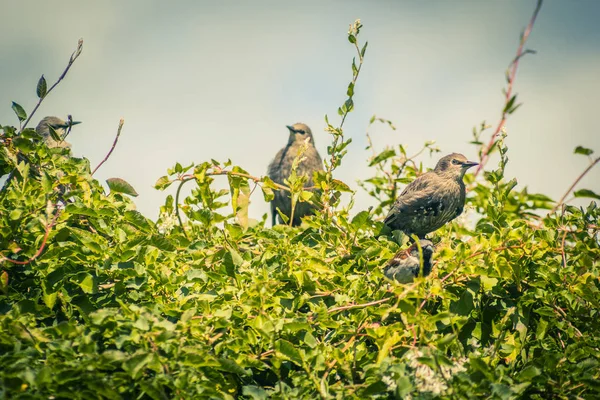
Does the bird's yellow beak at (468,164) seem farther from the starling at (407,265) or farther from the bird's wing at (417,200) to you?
the starling at (407,265)

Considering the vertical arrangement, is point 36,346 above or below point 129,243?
below

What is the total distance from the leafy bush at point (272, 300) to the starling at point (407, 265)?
0.61 feet

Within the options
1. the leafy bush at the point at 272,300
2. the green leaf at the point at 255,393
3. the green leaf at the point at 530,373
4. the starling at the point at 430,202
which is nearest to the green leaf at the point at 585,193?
the leafy bush at the point at 272,300

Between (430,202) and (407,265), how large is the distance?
0.89 metres

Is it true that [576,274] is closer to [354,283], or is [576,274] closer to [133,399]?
[354,283]

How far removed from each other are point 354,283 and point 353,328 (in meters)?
0.23

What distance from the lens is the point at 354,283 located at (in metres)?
2.70

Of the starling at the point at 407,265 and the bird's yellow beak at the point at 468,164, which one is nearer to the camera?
the starling at the point at 407,265

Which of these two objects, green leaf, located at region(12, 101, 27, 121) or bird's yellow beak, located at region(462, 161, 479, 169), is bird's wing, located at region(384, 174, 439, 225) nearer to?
bird's yellow beak, located at region(462, 161, 479, 169)

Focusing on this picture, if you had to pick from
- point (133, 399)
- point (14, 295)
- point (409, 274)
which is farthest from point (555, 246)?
point (14, 295)

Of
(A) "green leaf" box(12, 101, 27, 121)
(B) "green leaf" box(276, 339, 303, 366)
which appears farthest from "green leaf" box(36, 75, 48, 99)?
(B) "green leaf" box(276, 339, 303, 366)

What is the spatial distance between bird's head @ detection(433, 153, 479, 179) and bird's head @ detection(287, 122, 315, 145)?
11.0ft

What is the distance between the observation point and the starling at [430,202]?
400 centimetres

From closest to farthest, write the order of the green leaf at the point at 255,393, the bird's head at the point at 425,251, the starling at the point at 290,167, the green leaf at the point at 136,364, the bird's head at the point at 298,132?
the green leaf at the point at 136,364 → the green leaf at the point at 255,393 → the bird's head at the point at 425,251 → the starling at the point at 290,167 → the bird's head at the point at 298,132
